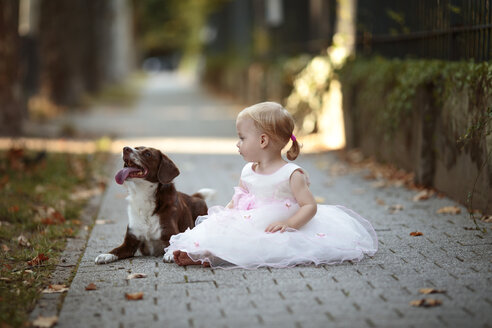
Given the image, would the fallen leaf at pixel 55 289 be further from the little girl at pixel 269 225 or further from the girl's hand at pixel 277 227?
the girl's hand at pixel 277 227

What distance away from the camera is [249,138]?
16.7ft

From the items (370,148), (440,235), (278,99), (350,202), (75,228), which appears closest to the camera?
(440,235)

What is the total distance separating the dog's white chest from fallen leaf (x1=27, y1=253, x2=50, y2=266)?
739 mm

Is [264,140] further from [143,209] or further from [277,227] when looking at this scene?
[143,209]

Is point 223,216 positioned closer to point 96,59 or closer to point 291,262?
point 291,262

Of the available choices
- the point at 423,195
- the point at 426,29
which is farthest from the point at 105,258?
the point at 426,29

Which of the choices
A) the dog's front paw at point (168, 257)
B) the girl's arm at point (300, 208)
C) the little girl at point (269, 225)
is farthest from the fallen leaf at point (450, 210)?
the dog's front paw at point (168, 257)

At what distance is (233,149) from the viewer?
40.4 feet

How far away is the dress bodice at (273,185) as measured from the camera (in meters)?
5.05

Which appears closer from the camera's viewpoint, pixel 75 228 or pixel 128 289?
pixel 128 289

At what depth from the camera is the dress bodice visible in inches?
199

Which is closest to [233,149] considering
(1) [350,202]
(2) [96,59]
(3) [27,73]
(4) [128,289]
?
(1) [350,202]

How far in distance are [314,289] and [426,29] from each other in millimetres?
5267

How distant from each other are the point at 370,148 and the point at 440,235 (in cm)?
445
